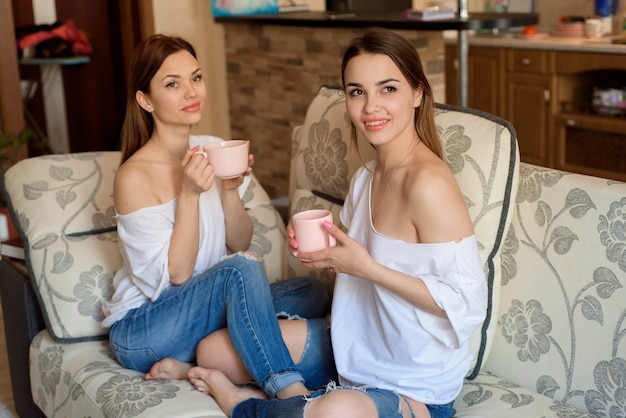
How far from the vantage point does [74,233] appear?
229 centimetres

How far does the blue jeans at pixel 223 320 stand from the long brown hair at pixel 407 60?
0.49m

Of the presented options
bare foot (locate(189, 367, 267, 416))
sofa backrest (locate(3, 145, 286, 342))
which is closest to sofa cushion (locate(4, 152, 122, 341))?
sofa backrest (locate(3, 145, 286, 342))

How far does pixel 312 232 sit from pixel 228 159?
0.33 m

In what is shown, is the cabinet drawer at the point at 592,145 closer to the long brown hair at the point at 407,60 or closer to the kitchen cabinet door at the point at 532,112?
the kitchen cabinet door at the point at 532,112

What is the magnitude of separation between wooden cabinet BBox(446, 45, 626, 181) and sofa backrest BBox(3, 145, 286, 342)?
9.14ft

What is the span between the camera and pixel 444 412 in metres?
1.75

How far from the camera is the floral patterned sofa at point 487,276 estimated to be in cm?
173

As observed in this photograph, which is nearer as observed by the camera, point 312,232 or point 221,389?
point 312,232

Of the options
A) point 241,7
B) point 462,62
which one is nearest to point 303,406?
point 462,62

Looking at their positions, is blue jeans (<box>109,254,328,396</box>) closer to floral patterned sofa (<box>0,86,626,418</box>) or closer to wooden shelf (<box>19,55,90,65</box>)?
floral patterned sofa (<box>0,86,626,418</box>)

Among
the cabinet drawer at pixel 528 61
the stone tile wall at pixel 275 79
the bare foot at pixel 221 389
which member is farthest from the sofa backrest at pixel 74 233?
the cabinet drawer at pixel 528 61

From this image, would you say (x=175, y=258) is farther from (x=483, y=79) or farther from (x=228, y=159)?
(x=483, y=79)

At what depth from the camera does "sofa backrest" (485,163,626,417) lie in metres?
1.70

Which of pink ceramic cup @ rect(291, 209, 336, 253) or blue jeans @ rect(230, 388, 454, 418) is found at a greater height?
pink ceramic cup @ rect(291, 209, 336, 253)
